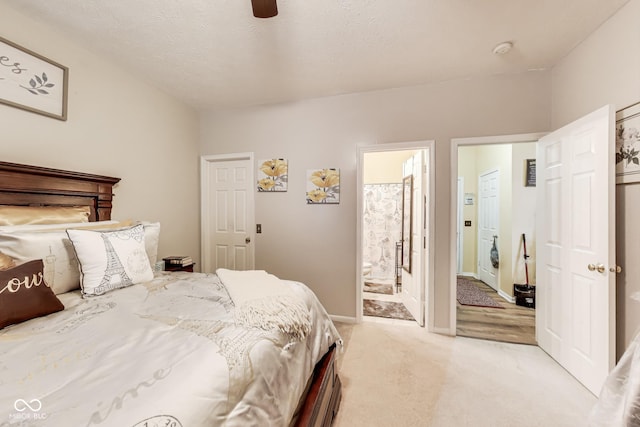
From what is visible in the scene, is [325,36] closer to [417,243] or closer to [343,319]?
[417,243]

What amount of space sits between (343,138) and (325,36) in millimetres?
1141

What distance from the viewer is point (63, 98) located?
203cm

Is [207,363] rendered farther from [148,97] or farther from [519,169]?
[519,169]

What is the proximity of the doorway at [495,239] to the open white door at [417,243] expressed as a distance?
371 mm

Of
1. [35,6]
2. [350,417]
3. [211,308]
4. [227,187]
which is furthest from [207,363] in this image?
[227,187]

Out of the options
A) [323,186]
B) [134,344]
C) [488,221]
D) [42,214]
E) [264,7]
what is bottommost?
[134,344]

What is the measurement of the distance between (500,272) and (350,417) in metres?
3.67

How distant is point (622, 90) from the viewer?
175 centimetres

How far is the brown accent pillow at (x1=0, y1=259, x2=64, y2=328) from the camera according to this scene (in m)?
1.10

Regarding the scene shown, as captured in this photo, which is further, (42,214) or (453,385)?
(453,385)

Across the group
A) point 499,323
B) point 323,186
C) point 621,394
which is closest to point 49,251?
point 323,186

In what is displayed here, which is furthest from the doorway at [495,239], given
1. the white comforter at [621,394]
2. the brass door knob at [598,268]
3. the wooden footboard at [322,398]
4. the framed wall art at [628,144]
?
the wooden footboard at [322,398]

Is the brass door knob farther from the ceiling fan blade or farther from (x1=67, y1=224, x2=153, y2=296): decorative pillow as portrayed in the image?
(x1=67, y1=224, x2=153, y2=296): decorative pillow

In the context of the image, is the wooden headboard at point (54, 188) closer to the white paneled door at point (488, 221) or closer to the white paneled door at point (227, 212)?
the white paneled door at point (227, 212)
